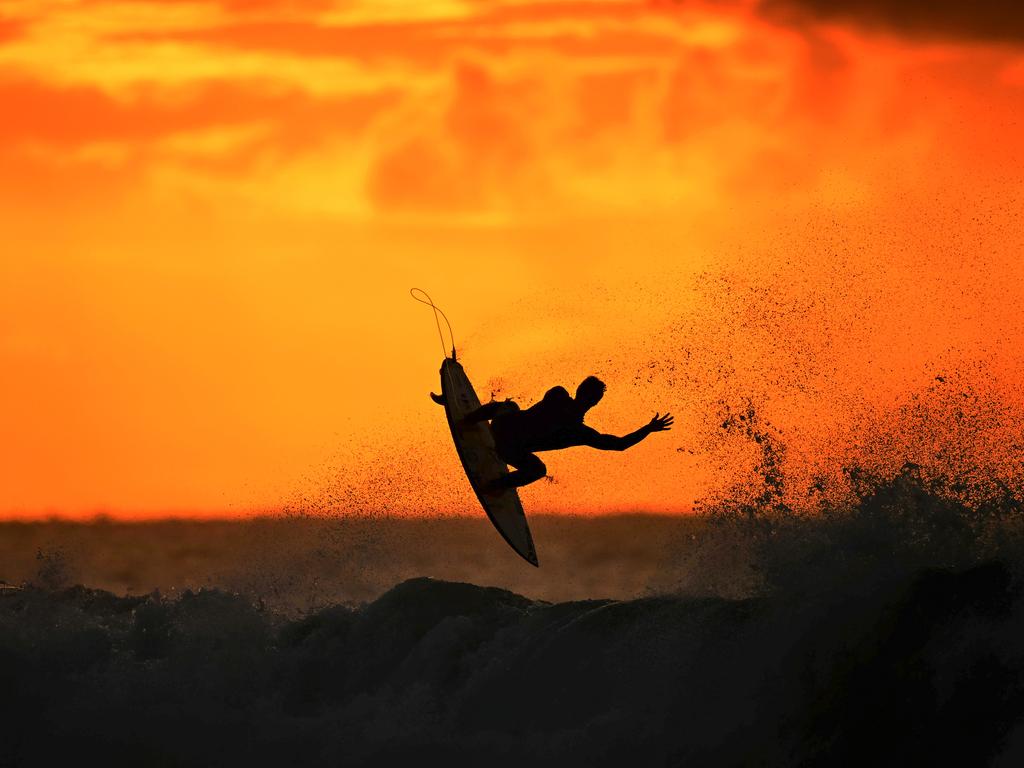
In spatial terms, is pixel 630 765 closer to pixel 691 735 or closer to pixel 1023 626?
pixel 691 735

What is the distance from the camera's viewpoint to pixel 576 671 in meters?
14.0

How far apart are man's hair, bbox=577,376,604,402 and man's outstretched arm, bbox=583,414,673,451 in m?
0.35

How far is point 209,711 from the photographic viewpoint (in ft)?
47.0

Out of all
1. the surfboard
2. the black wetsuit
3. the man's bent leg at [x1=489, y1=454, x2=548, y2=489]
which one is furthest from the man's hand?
the surfboard

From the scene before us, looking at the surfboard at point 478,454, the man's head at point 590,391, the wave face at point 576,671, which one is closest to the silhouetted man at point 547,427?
the man's head at point 590,391

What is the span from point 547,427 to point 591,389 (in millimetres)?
539

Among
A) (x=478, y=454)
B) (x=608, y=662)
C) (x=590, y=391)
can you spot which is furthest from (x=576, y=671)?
(x=590, y=391)

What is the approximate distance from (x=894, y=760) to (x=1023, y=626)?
4.44 feet

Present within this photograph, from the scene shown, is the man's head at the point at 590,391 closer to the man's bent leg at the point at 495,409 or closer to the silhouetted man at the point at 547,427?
the silhouetted man at the point at 547,427

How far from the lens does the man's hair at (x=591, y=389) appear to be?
42.2 ft

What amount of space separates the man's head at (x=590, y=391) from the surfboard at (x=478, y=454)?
1.71m

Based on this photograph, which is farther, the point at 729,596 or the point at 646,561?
the point at 646,561

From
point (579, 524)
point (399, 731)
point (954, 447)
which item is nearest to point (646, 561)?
point (579, 524)

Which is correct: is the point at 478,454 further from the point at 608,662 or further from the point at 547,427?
the point at 608,662
